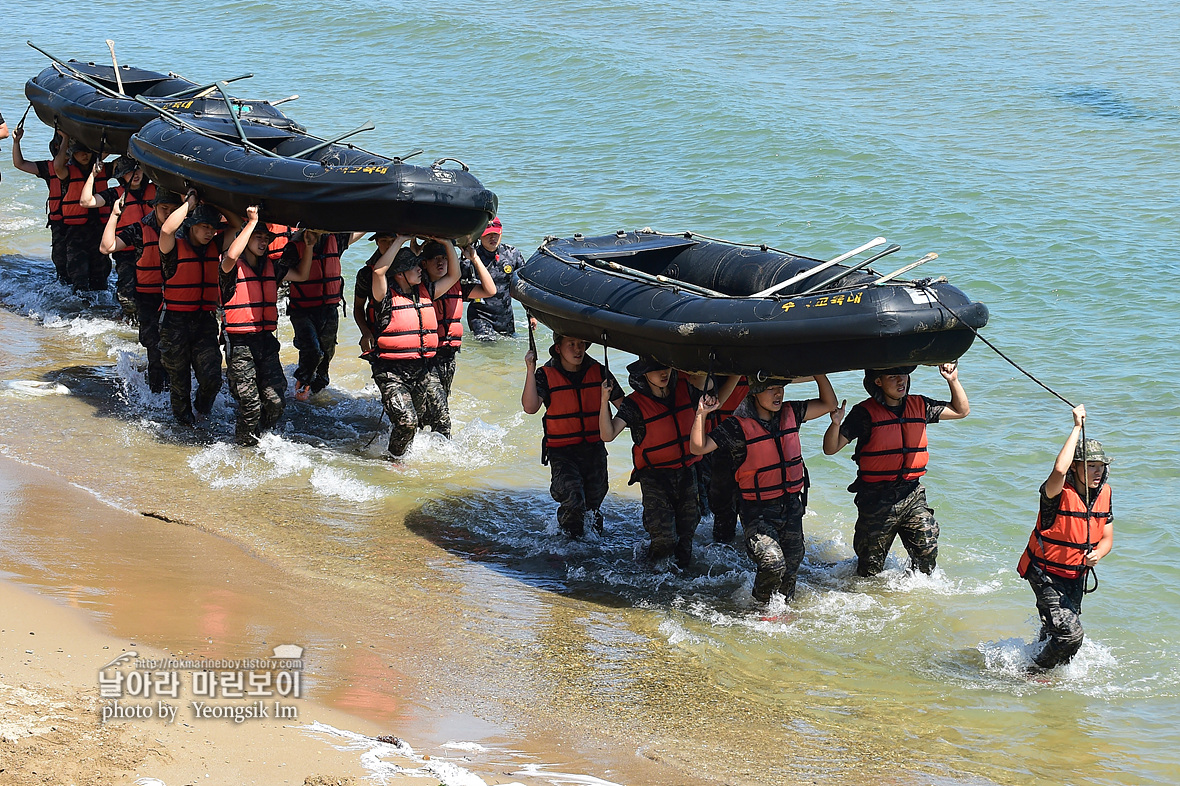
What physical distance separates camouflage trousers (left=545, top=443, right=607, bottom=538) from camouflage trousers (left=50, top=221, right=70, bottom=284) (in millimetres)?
6773

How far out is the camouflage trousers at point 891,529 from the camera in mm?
6535

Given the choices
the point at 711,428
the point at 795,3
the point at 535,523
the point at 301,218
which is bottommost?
the point at 535,523

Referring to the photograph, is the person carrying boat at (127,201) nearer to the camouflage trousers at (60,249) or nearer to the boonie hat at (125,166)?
the boonie hat at (125,166)

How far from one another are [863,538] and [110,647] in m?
3.86

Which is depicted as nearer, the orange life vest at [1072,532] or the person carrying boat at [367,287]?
the orange life vest at [1072,532]

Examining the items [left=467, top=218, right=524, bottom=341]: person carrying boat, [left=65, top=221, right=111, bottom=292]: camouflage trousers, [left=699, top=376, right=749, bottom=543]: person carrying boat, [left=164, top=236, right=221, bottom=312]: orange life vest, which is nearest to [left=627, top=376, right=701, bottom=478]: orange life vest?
[left=699, top=376, right=749, bottom=543]: person carrying boat

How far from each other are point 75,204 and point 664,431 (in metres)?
7.30

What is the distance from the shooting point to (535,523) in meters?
7.56

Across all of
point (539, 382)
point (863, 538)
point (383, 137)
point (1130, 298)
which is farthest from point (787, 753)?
point (383, 137)

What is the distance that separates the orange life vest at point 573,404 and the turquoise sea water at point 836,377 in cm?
71

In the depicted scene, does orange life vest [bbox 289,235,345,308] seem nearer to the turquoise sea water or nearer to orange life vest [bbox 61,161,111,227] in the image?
the turquoise sea water

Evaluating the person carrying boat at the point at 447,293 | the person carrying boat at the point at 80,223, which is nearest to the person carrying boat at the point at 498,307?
the person carrying boat at the point at 447,293

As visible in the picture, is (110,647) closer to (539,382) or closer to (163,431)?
(539,382)

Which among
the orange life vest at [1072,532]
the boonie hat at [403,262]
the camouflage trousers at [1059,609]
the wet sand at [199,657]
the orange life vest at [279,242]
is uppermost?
the boonie hat at [403,262]
